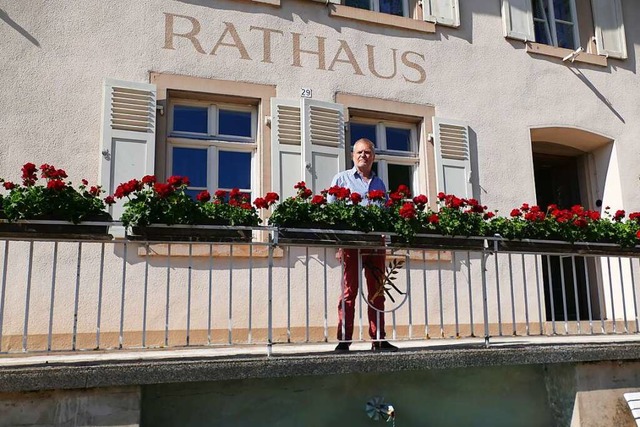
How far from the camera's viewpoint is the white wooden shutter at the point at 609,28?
8.32 m

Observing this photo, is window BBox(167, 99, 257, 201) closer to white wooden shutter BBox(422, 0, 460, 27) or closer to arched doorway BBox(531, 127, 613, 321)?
white wooden shutter BBox(422, 0, 460, 27)

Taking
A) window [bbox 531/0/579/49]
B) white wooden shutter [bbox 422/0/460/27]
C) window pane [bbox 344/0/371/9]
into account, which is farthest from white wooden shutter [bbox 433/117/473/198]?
window [bbox 531/0/579/49]

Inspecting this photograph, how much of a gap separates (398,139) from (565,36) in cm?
308

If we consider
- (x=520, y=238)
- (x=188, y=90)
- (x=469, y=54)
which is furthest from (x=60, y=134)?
(x=469, y=54)

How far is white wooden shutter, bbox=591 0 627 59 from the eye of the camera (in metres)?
8.32

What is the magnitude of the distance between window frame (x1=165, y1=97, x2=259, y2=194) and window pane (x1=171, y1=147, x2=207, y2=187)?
0.04 m

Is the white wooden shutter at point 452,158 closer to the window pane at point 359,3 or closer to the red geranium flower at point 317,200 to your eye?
the window pane at point 359,3

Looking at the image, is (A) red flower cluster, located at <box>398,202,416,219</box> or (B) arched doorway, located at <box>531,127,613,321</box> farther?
(B) arched doorway, located at <box>531,127,613,321</box>

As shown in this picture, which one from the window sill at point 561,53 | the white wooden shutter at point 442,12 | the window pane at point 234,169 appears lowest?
the window pane at point 234,169

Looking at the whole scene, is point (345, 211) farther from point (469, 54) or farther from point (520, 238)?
point (469, 54)

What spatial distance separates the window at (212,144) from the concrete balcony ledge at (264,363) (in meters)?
2.13

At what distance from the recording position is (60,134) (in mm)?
5734

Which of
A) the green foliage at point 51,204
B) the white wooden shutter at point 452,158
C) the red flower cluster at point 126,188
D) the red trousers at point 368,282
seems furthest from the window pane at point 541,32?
the green foliage at point 51,204

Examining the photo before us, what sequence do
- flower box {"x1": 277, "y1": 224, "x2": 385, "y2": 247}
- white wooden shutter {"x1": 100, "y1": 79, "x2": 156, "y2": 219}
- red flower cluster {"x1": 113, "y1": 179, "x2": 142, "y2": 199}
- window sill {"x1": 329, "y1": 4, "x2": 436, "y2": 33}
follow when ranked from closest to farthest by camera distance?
red flower cluster {"x1": 113, "y1": 179, "x2": 142, "y2": 199}
flower box {"x1": 277, "y1": 224, "x2": 385, "y2": 247}
white wooden shutter {"x1": 100, "y1": 79, "x2": 156, "y2": 219}
window sill {"x1": 329, "y1": 4, "x2": 436, "y2": 33}
